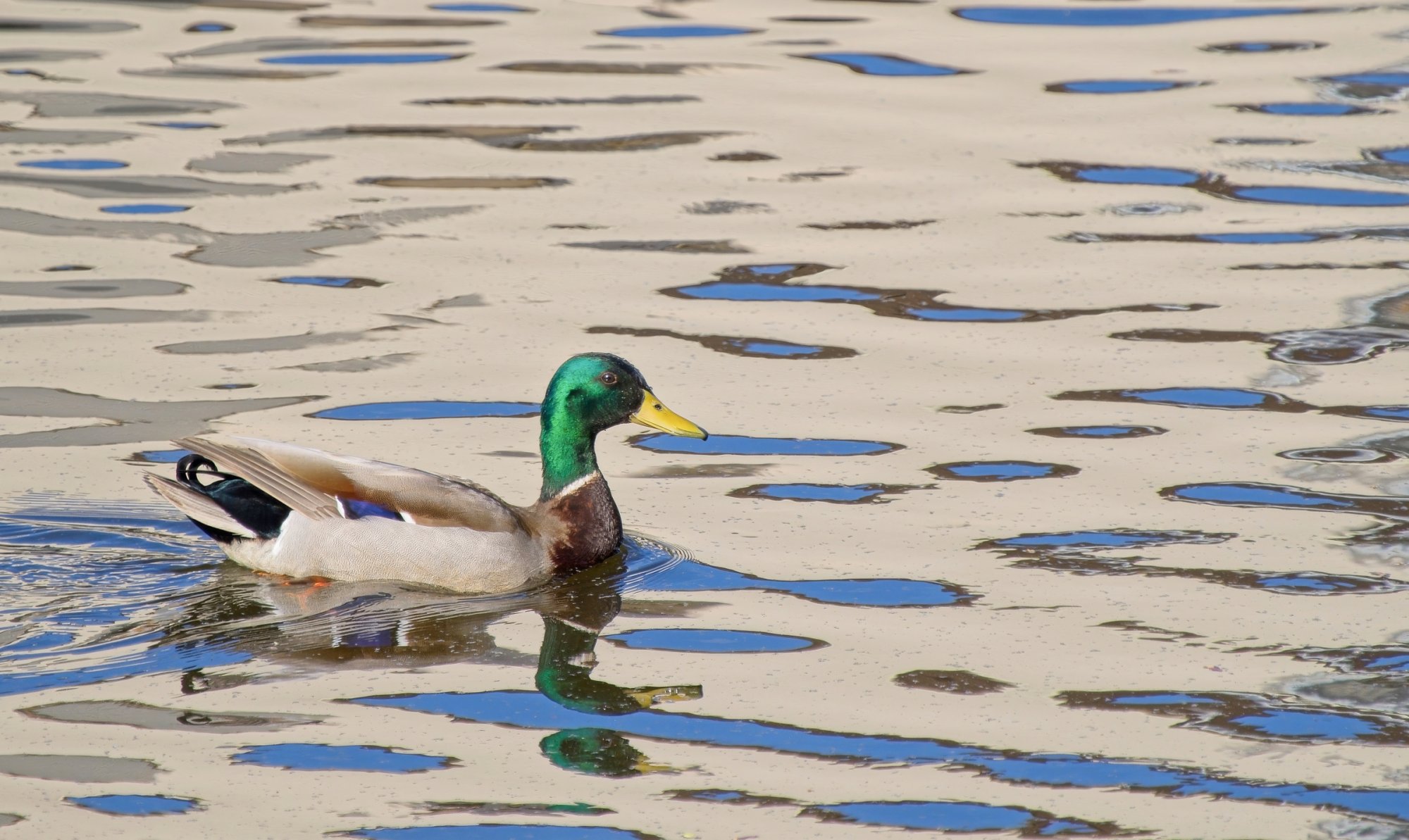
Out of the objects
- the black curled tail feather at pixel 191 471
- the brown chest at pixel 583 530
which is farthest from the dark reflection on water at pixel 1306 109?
the black curled tail feather at pixel 191 471

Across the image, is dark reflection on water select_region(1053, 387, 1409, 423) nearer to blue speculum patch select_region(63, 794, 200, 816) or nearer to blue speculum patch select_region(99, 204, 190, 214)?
blue speculum patch select_region(63, 794, 200, 816)

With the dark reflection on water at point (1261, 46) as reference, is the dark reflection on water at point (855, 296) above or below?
below

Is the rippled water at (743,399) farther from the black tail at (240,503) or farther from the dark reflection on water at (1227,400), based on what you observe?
the black tail at (240,503)

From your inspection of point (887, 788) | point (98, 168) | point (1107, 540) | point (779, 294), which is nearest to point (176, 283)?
point (98, 168)

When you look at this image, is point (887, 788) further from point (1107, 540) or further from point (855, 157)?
point (855, 157)

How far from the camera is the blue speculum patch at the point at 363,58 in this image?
15.2 m

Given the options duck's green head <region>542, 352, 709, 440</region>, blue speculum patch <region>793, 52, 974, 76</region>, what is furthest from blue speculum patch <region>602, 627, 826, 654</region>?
blue speculum patch <region>793, 52, 974, 76</region>

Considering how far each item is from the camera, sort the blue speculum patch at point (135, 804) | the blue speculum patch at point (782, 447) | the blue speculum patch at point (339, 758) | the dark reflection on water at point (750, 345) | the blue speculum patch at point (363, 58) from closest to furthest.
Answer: the blue speculum patch at point (135, 804) < the blue speculum patch at point (339, 758) < the blue speculum patch at point (782, 447) < the dark reflection on water at point (750, 345) < the blue speculum patch at point (363, 58)

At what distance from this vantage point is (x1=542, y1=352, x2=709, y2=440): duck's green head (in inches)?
317

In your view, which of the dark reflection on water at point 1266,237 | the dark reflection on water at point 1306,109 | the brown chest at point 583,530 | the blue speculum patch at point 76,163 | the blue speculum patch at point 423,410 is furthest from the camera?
the dark reflection on water at point 1306,109

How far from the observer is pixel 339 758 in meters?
5.93

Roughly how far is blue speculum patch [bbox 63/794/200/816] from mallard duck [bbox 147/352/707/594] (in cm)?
201

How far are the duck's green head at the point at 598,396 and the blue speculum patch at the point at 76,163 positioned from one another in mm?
5767

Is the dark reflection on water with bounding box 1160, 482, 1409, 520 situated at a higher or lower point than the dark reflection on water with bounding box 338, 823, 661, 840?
higher
